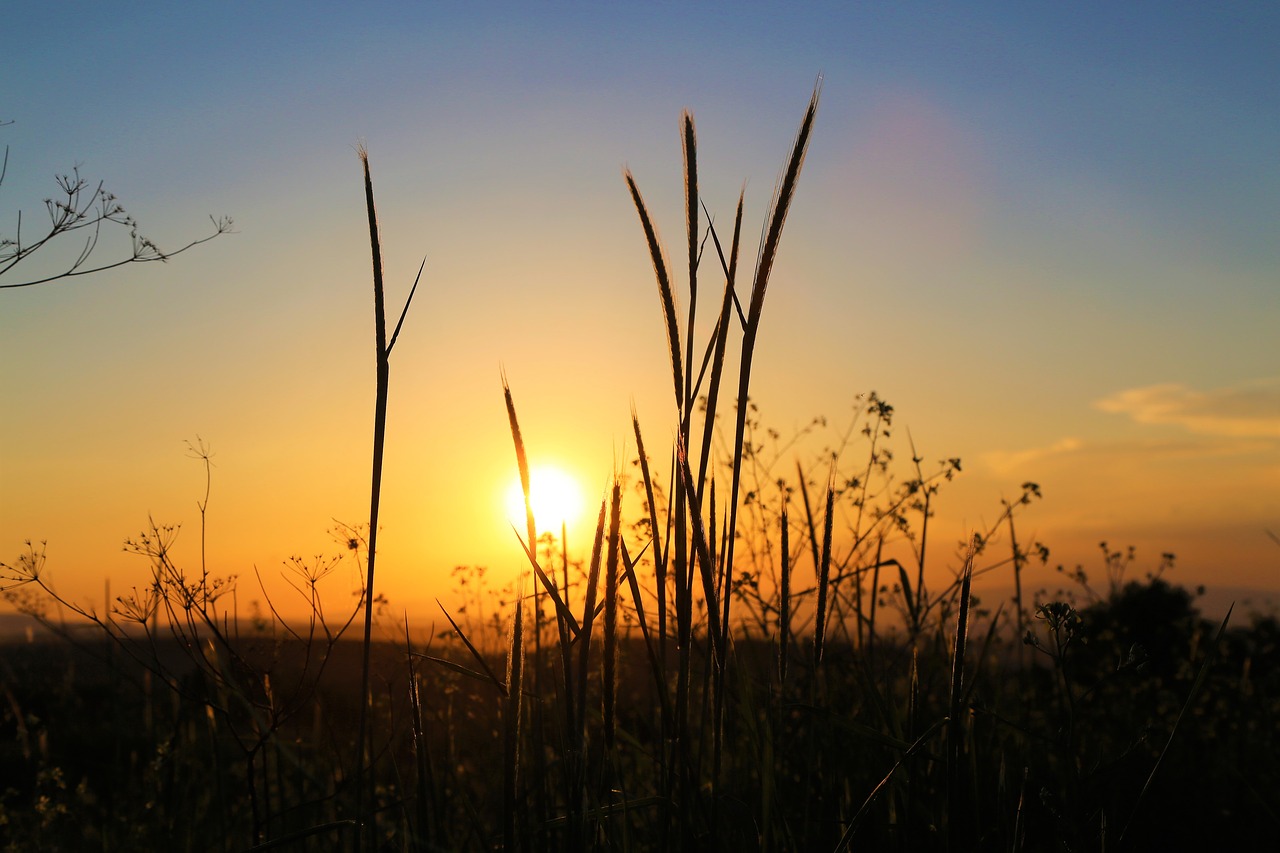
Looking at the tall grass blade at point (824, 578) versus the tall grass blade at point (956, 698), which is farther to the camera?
the tall grass blade at point (824, 578)

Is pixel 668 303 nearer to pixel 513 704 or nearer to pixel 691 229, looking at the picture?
pixel 691 229

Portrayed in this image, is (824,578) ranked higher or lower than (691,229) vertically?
lower

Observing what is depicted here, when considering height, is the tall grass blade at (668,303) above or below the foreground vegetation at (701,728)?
above

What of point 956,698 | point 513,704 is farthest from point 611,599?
point 956,698

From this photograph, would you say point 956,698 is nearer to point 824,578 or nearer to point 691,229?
point 824,578

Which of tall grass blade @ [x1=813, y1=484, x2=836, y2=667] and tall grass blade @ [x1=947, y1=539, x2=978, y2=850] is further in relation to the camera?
tall grass blade @ [x1=813, y1=484, x2=836, y2=667]

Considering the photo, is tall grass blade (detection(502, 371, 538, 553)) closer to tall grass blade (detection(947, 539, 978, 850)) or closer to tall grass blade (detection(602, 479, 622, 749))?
tall grass blade (detection(602, 479, 622, 749))

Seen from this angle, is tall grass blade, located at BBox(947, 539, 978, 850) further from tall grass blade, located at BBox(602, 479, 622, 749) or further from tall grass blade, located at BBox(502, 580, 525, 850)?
tall grass blade, located at BBox(502, 580, 525, 850)

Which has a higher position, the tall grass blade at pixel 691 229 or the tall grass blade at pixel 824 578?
the tall grass blade at pixel 691 229

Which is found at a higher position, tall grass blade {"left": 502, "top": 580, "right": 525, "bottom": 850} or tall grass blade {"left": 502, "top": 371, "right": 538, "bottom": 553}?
tall grass blade {"left": 502, "top": 371, "right": 538, "bottom": 553}

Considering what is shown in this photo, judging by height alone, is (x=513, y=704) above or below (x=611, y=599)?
below

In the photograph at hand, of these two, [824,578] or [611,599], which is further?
[824,578]

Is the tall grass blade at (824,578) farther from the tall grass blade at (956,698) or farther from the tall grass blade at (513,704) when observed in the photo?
the tall grass blade at (513,704)

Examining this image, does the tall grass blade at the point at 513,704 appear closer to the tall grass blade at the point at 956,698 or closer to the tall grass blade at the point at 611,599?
the tall grass blade at the point at 611,599
